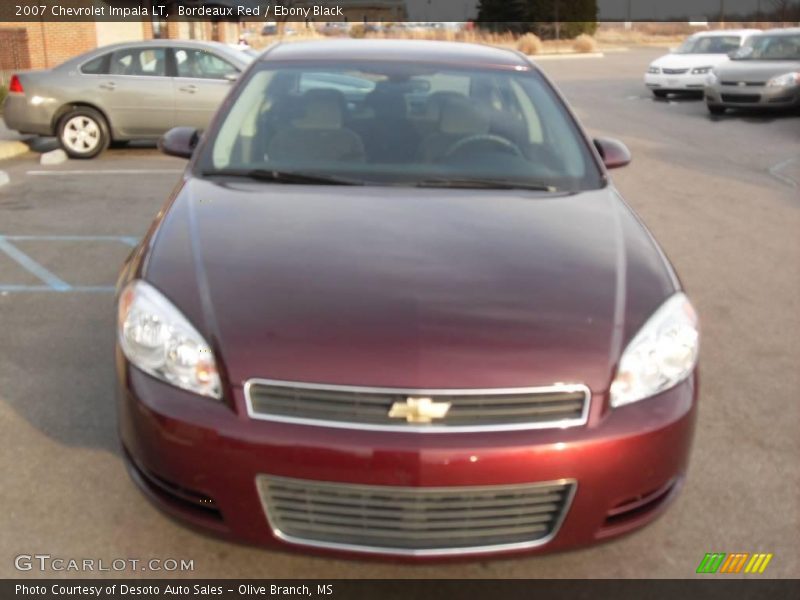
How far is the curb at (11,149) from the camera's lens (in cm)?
1148

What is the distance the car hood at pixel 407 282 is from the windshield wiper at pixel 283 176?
73 millimetres

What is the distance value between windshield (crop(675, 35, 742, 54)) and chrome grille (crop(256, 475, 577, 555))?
20697mm

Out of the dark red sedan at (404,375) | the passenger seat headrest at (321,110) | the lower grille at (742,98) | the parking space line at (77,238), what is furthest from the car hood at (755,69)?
the dark red sedan at (404,375)

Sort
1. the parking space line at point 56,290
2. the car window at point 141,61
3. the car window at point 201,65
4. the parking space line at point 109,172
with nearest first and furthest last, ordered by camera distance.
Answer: the parking space line at point 56,290, the parking space line at point 109,172, the car window at point 141,61, the car window at point 201,65

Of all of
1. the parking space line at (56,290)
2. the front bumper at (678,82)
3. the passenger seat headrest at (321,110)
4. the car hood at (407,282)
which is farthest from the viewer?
the front bumper at (678,82)

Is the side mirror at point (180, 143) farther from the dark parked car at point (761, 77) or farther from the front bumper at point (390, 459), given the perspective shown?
the dark parked car at point (761, 77)

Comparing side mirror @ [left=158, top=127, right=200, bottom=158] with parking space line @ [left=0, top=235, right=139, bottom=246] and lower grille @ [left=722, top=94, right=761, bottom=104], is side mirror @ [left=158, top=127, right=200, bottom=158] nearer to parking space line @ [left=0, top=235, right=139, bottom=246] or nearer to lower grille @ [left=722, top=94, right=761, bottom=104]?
parking space line @ [left=0, top=235, right=139, bottom=246]

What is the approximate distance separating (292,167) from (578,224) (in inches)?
48.9

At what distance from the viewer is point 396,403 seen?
8.13 feet

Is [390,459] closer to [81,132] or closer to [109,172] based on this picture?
[109,172]

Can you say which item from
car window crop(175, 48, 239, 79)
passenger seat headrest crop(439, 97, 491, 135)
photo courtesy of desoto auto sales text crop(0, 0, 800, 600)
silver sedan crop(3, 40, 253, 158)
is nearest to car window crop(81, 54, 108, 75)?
silver sedan crop(3, 40, 253, 158)

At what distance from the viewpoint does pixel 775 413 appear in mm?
4164

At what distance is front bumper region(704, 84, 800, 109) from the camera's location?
15930 millimetres

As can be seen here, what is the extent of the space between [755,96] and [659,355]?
1500 cm
